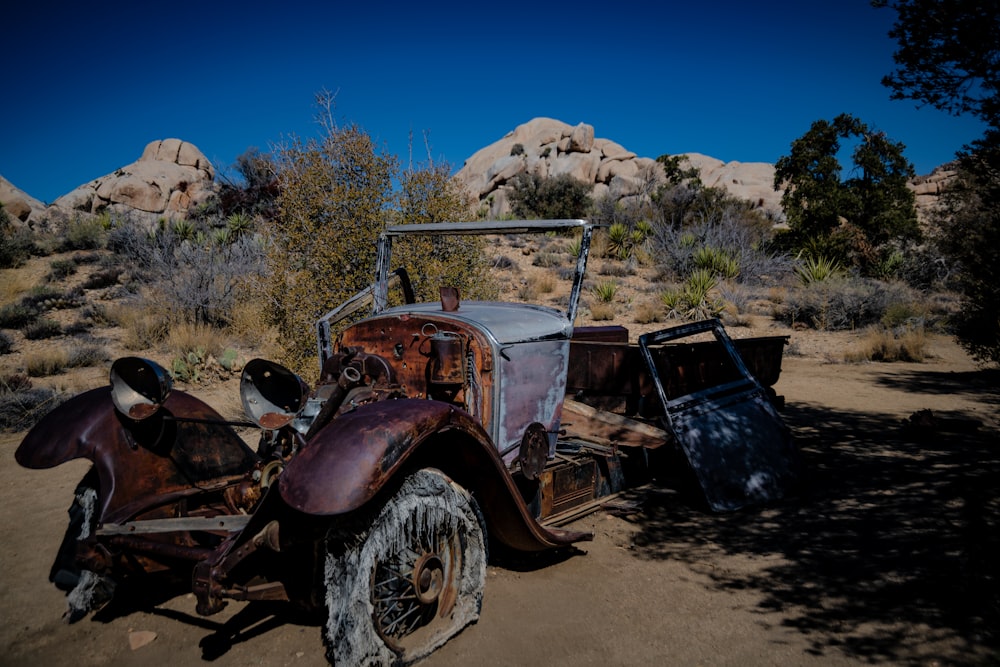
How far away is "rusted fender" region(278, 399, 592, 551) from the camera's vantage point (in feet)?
6.89

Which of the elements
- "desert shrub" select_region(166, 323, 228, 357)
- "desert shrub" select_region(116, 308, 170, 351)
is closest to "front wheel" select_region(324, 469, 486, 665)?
"desert shrub" select_region(166, 323, 228, 357)

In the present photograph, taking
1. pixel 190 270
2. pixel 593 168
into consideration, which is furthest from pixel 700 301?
pixel 593 168

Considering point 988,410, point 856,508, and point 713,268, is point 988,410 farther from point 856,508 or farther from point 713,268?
point 713,268

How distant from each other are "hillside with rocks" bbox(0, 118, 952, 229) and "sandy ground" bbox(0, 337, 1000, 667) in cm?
1728

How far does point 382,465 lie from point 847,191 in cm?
2100

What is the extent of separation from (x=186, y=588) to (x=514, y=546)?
78.7 inches

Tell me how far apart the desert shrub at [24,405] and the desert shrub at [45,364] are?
1.03 metres

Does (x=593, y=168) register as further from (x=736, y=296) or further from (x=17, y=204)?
(x=17, y=204)

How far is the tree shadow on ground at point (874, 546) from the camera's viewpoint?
2631 millimetres

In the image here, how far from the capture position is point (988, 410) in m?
6.58

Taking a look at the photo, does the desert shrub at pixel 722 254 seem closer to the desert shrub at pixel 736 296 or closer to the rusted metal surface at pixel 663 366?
the desert shrub at pixel 736 296

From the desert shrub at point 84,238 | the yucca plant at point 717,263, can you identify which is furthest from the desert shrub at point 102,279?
the yucca plant at point 717,263

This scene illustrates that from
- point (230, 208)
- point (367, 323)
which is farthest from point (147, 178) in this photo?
point (367, 323)

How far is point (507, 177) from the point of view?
46.3 m
